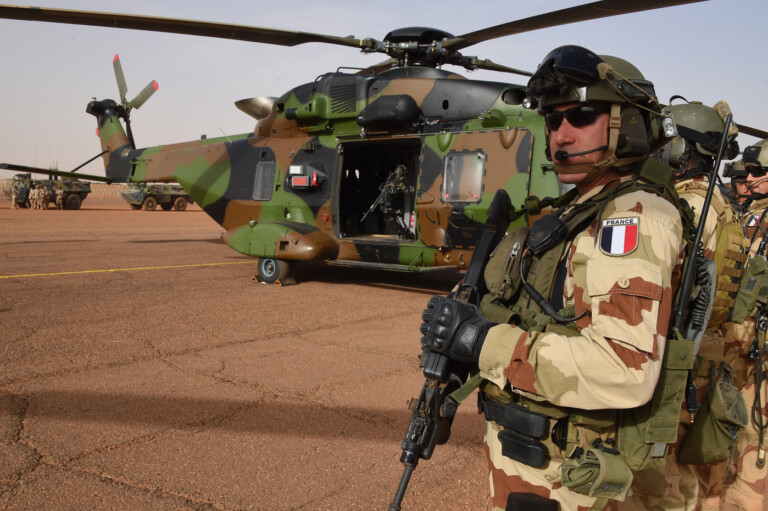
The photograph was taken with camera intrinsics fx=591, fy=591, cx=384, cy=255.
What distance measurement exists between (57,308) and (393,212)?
470 centimetres

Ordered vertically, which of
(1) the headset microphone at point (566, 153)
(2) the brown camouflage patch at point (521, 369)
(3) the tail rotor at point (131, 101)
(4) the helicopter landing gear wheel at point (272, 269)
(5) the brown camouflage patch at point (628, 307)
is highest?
(3) the tail rotor at point (131, 101)

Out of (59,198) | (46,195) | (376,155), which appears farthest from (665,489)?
(59,198)

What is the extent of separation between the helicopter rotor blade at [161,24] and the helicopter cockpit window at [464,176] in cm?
253

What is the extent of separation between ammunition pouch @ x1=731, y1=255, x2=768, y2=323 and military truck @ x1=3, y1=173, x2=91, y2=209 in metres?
31.7

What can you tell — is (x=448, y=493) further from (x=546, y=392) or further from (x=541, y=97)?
(x=541, y=97)

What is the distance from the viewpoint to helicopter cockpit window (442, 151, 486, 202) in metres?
7.21

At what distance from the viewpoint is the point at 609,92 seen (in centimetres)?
174

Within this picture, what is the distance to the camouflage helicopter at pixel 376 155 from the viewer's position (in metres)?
7.02

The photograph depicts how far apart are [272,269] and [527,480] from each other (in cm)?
735

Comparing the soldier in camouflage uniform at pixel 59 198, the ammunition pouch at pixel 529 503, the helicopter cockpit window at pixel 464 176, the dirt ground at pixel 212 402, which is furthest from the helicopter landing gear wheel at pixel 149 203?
the ammunition pouch at pixel 529 503

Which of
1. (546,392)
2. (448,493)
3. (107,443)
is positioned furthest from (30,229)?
(546,392)

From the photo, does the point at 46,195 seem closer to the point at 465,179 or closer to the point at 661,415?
the point at 465,179

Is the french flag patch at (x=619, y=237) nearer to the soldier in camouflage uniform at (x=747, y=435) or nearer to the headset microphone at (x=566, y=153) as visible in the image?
the headset microphone at (x=566, y=153)

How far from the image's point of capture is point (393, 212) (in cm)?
906
